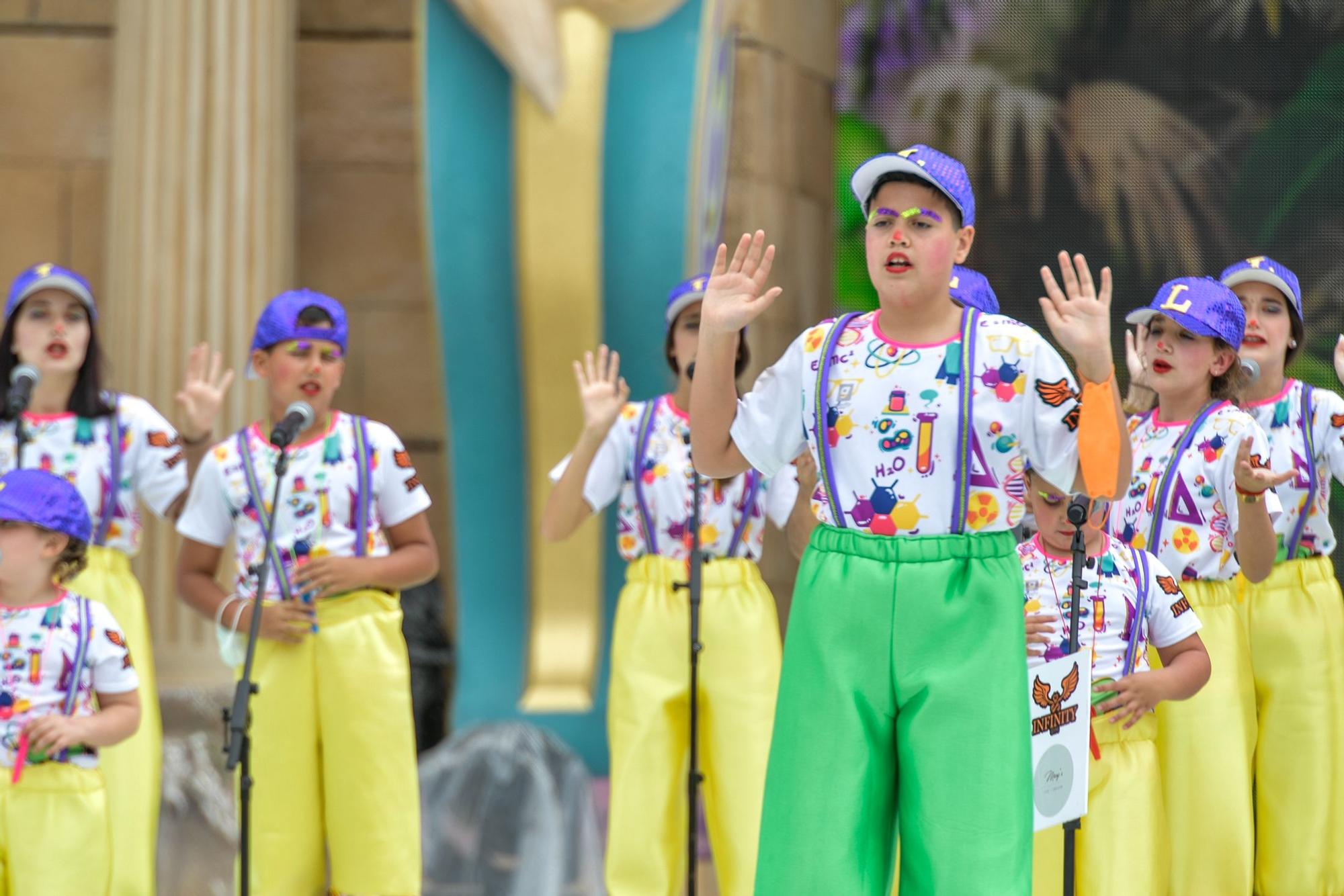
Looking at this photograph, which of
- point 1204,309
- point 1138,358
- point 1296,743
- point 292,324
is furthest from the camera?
point 1138,358

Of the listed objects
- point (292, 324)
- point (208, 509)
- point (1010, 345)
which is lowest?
point (208, 509)

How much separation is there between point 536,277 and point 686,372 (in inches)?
46.5

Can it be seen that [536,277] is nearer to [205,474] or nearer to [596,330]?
[596,330]

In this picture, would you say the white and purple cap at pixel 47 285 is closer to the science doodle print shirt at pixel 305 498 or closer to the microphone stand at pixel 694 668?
the science doodle print shirt at pixel 305 498

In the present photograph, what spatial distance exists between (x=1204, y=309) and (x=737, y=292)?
73.1 inches

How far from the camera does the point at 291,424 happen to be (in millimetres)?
4355

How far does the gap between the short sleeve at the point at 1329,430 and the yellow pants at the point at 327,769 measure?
2590mm

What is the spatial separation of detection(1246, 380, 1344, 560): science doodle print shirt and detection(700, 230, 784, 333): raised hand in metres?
2.29

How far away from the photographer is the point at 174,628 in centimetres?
650

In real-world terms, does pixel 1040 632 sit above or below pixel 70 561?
below

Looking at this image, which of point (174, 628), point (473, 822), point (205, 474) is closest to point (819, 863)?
point (205, 474)

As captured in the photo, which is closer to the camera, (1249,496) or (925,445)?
(925,445)

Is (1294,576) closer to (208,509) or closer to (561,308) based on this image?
(561,308)

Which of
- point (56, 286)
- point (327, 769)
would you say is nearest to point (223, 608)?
point (327, 769)
